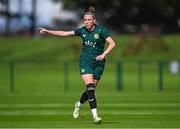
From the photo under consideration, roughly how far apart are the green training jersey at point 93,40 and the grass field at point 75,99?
1399mm

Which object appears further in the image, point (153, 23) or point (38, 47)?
point (153, 23)

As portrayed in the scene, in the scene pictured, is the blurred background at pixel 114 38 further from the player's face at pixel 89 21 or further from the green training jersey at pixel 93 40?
the player's face at pixel 89 21

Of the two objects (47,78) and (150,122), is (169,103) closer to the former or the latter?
(150,122)

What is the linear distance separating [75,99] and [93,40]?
10729 millimetres

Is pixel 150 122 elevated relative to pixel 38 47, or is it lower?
elevated

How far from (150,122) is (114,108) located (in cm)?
533

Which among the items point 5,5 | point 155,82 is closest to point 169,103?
point 155,82

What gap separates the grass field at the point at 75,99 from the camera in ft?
58.6

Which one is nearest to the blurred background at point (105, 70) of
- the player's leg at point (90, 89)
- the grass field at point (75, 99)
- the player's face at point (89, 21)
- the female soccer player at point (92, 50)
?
the grass field at point (75, 99)

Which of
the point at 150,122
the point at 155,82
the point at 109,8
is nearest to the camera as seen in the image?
the point at 150,122

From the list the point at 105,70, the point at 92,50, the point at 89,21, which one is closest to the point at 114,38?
the point at 105,70

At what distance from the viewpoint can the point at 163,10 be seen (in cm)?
5975

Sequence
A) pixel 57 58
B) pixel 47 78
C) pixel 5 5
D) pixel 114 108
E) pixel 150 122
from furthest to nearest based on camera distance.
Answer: pixel 5 5 < pixel 57 58 < pixel 47 78 < pixel 114 108 < pixel 150 122

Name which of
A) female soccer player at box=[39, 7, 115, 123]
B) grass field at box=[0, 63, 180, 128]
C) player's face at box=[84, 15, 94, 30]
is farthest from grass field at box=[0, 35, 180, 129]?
player's face at box=[84, 15, 94, 30]
